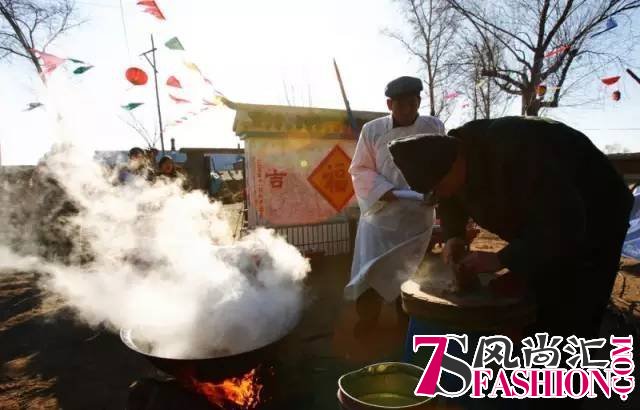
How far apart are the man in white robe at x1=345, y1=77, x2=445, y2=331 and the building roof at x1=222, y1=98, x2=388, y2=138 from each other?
4090 millimetres

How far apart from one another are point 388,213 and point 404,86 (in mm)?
1313

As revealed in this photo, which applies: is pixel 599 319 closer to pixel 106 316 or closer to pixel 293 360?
pixel 293 360

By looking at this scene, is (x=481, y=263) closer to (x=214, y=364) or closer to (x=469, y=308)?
(x=469, y=308)

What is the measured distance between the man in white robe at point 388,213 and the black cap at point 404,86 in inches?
4.3

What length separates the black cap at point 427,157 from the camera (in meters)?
2.26

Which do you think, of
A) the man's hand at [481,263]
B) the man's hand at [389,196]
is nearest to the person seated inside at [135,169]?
the man's hand at [389,196]

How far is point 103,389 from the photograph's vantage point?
4.09 metres

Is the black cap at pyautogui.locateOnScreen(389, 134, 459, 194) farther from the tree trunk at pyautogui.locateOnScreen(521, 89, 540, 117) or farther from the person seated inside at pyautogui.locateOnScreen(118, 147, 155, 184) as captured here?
the tree trunk at pyautogui.locateOnScreen(521, 89, 540, 117)

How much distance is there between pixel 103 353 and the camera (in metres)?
4.93

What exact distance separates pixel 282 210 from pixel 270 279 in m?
4.09

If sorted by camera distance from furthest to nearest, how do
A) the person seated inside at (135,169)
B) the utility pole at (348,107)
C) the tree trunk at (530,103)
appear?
the tree trunk at (530,103) < the utility pole at (348,107) < the person seated inside at (135,169)

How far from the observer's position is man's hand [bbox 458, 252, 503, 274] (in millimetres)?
2176

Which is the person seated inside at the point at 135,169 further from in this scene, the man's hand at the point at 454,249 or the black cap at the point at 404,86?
the man's hand at the point at 454,249

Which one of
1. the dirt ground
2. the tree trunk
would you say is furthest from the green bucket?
the tree trunk
